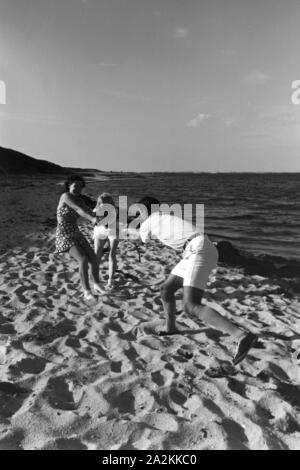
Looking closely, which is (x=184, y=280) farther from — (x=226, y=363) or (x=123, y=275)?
(x=123, y=275)

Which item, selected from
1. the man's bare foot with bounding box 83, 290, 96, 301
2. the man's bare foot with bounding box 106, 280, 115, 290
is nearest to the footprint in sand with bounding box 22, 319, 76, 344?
the man's bare foot with bounding box 83, 290, 96, 301

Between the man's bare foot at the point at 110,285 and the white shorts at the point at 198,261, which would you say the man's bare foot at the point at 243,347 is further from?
the man's bare foot at the point at 110,285

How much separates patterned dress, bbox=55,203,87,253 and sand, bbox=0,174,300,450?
33.8 inches

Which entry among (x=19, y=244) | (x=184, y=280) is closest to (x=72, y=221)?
(x=184, y=280)

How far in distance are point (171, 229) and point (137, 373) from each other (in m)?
1.51

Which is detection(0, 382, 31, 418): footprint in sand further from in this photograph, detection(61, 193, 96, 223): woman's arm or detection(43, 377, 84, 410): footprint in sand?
detection(61, 193, 96, 223): woman's arm

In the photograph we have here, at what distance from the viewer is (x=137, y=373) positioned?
4328 mm

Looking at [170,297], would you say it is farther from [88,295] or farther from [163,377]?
[88,295]

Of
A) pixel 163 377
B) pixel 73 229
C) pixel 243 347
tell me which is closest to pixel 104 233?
pixel 73 229

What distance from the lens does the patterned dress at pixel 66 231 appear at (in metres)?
6.35

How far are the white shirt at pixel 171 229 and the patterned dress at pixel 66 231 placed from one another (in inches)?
80.3

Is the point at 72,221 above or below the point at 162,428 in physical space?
above
